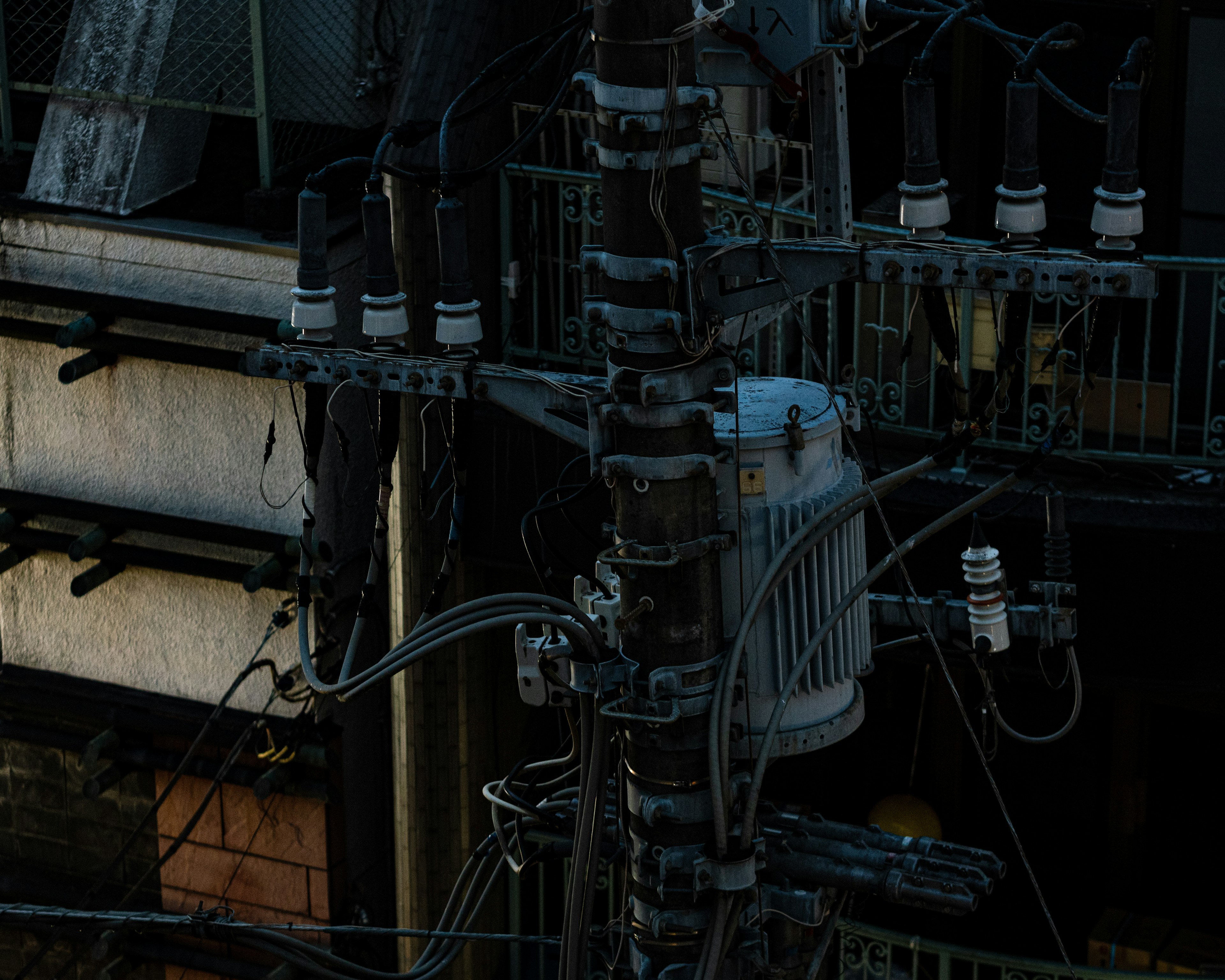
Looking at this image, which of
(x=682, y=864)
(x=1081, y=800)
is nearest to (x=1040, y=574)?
(x=1081, y=800)

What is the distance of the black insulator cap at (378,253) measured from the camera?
7.50 metres

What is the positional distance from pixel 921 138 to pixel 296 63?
672 cm

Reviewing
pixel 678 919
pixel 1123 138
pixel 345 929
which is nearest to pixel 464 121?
pixel 1123 138

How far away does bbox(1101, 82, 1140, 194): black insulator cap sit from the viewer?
6.40 meters

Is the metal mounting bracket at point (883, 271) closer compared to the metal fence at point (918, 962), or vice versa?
the metal mounting bracket at point (883, 271)

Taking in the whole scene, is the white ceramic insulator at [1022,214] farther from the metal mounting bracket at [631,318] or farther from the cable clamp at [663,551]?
the cable clamp at [663,551]

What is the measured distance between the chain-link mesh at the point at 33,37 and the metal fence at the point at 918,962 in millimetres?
7399

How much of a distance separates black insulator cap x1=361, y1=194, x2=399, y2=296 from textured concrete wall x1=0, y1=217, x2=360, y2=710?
4.29 metres

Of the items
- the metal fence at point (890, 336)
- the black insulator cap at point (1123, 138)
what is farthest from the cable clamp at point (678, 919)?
the metal fence at point (890, 336)

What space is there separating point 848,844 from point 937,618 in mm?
897

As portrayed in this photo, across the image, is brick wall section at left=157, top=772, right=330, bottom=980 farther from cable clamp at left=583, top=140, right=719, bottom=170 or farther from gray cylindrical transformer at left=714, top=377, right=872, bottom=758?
cable clamp at left=583, top=140, right=719, bottom=170

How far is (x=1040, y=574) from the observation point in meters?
10.6

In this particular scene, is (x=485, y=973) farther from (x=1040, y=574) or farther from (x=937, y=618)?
(x=937, y=618)

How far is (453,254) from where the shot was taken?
7.34 metres
